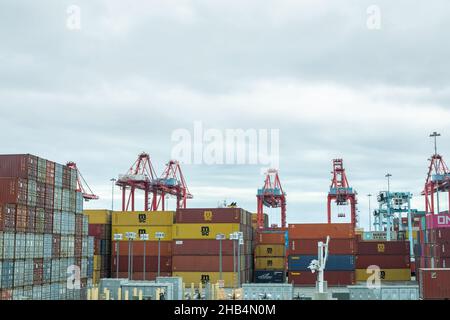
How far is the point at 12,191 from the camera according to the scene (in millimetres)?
35812

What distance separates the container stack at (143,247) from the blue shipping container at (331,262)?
582 inches

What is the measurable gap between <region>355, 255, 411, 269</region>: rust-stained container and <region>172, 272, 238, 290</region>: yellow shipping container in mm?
18842

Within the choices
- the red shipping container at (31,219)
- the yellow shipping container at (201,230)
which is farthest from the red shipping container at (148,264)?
the red shipping container at (31,219)

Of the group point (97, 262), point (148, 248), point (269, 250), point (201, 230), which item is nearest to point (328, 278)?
point (269, 250)

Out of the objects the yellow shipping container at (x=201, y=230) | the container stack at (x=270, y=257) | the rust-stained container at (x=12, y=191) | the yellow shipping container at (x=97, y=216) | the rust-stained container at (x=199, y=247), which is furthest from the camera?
the yellow shipping container at (x=97, y=216)

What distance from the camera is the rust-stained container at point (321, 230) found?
5741cm

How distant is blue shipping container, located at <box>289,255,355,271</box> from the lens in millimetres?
56219

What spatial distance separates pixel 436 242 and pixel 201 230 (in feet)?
87.9

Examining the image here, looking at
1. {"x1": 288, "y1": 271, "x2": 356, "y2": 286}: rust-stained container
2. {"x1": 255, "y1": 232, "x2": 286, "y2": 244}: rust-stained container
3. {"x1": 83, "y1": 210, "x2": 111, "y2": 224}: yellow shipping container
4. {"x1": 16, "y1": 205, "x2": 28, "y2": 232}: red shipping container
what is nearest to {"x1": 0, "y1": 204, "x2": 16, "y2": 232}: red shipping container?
{"x1": 16, "y1": 205, "x2": 28, "y2": 232}: red shipping container

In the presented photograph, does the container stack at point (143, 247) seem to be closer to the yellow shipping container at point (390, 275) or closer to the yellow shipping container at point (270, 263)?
the yellow shipping container at point (270, 263)

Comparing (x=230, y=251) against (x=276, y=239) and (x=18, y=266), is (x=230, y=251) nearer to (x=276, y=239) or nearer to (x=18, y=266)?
(x=276, y=239)

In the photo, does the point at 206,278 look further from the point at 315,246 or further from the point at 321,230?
the point at 321,230

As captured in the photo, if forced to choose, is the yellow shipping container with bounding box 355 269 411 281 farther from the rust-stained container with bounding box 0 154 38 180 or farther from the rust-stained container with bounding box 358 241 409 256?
the rust-stained container with bounding box 0 154 38 180
